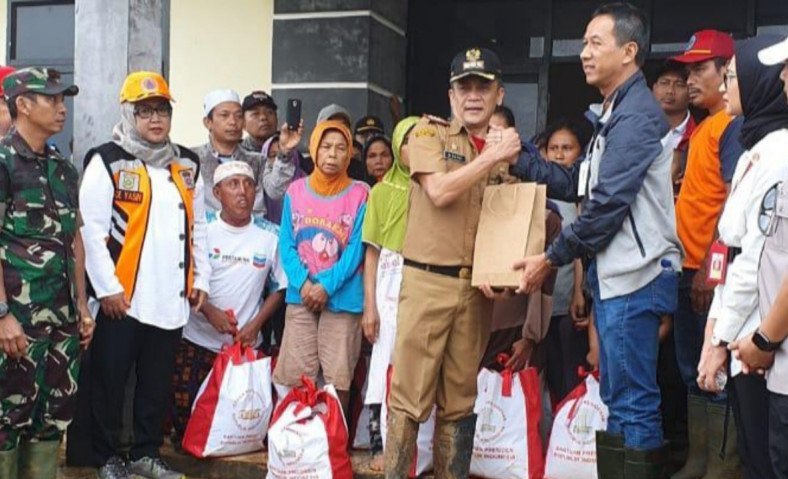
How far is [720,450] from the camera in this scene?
4.58 m

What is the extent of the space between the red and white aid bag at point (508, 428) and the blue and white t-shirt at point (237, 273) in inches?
53.6

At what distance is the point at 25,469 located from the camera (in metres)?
4.82

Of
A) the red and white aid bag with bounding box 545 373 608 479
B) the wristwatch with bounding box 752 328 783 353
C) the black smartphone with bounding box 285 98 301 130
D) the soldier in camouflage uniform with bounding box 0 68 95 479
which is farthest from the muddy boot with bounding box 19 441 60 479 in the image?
the wristwatch with bounding box 752 328 783 353

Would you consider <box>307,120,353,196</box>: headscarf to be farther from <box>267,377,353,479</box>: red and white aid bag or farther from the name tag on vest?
<box>267,377,353,479</box>: red and white aid bag

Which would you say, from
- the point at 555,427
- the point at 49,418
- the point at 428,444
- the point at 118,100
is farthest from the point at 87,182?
the point at 555,427

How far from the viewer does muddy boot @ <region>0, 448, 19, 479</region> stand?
15.2 feet

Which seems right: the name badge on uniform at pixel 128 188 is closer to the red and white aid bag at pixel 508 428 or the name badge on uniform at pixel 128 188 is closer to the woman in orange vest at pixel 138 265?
the woman in orange vest at pixel 138 265

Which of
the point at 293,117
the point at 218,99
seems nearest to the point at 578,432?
the point at 293,117

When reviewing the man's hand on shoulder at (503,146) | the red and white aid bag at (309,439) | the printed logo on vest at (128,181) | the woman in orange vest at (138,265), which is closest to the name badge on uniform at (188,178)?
the woman in orange vest at (138,265)

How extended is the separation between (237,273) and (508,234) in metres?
1.88

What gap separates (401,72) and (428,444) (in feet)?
11.4

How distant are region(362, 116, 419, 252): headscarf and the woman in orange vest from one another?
94 centimetres

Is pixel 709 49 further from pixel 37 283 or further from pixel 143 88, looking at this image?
pixel 37 283

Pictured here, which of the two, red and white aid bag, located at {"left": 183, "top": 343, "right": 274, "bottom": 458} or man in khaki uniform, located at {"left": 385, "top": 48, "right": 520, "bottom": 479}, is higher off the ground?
man in khaki uniform, located at {"left": 385, "top": 48, "right": 520, "bottom": 479}
